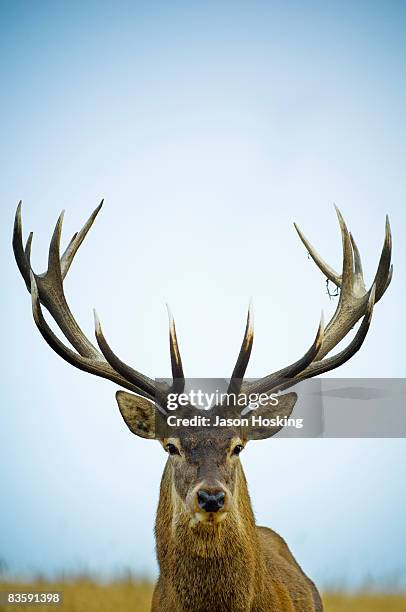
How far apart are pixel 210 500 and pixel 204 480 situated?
0.14 metres

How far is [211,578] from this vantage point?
197 inches

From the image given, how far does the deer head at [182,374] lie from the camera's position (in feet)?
16.2

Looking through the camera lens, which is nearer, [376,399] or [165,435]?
[165,435]

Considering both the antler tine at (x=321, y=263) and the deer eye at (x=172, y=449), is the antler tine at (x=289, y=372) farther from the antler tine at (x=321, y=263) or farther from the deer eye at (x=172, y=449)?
the antler tine at (x=321, y=263)

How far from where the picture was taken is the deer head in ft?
16.2

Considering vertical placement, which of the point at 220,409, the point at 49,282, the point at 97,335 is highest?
the point at 49,282

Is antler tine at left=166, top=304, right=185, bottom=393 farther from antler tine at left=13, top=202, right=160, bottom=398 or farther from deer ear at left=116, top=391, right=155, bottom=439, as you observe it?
antler tine at left=13, top=202, right=160, bottom=398

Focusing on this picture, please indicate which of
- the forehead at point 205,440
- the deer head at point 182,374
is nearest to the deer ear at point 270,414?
the deer head at point 182,374

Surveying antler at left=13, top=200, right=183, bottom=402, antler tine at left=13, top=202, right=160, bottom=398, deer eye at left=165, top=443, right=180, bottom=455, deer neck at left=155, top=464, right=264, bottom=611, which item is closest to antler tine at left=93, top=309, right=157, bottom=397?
antler at left=13, top=200, right=183, bottom=402

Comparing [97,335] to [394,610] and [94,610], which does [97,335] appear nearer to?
[94,610]

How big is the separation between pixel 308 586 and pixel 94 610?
2.28m

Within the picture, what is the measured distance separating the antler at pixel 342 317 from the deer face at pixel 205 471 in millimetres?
475

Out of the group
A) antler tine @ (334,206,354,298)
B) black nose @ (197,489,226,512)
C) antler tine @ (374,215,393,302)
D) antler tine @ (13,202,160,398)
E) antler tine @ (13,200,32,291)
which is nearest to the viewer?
black nose @ (197,489,226,512)

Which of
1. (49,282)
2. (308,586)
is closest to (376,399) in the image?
(308,586)
